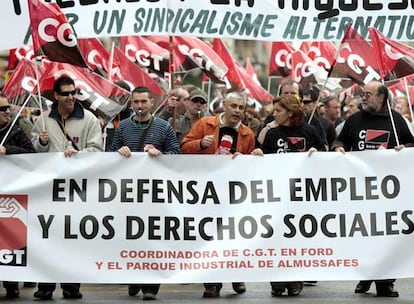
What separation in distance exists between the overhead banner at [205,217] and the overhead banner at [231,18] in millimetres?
1656

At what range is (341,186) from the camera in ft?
40.2

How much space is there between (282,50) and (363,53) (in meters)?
8.91

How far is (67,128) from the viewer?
42.5ft

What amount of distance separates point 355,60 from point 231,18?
5.36 ft

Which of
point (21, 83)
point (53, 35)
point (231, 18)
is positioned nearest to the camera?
point (53, 35)

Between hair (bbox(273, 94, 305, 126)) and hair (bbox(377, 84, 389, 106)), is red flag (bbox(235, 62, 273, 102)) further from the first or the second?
hair (bbox(377, 84, 389, 106))

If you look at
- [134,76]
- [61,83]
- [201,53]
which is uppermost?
[61,83]

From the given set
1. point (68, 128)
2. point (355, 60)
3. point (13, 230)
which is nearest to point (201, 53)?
point (355, 60)

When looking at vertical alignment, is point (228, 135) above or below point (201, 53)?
above

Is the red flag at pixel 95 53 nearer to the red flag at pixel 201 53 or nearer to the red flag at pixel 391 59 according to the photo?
the red flag at pixel 201 53

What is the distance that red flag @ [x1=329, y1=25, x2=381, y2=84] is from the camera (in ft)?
44.4

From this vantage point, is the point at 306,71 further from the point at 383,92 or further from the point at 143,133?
the point at 143,133

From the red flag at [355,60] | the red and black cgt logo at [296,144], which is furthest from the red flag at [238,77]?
the red and black cgt logo at [296,144]

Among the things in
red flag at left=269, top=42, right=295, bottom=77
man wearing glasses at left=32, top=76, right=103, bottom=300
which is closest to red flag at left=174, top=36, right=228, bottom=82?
red flag at left=269, top=42, right=295, bottom=77
